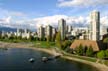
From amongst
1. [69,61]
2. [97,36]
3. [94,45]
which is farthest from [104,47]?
[97,36]

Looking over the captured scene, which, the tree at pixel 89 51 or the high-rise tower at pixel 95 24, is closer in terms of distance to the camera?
the tree at pixel 89 51

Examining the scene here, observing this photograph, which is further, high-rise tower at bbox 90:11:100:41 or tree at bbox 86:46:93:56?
high-rise tower at bbox 90:11:100:41

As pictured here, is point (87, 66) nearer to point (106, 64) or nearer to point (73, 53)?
point (106, 64)

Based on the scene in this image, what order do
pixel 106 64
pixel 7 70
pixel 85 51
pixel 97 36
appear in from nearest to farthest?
pixel 7 70, pixel 106 64, pixel 85 51, pixel 97 36

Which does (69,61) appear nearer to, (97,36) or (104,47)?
(104,47)

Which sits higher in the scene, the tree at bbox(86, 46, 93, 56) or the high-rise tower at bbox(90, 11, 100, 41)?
the high-rise tower at bbox(90, 11, 100, 41)

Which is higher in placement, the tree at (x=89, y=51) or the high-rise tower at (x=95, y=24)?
the high-rise tower at (x=95, y=24)

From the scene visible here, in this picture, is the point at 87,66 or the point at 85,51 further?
the point at 85,51

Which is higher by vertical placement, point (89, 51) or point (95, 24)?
point (95, 24)

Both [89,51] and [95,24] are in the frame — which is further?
[95,24]

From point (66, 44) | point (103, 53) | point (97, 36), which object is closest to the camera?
point (103, 53)
